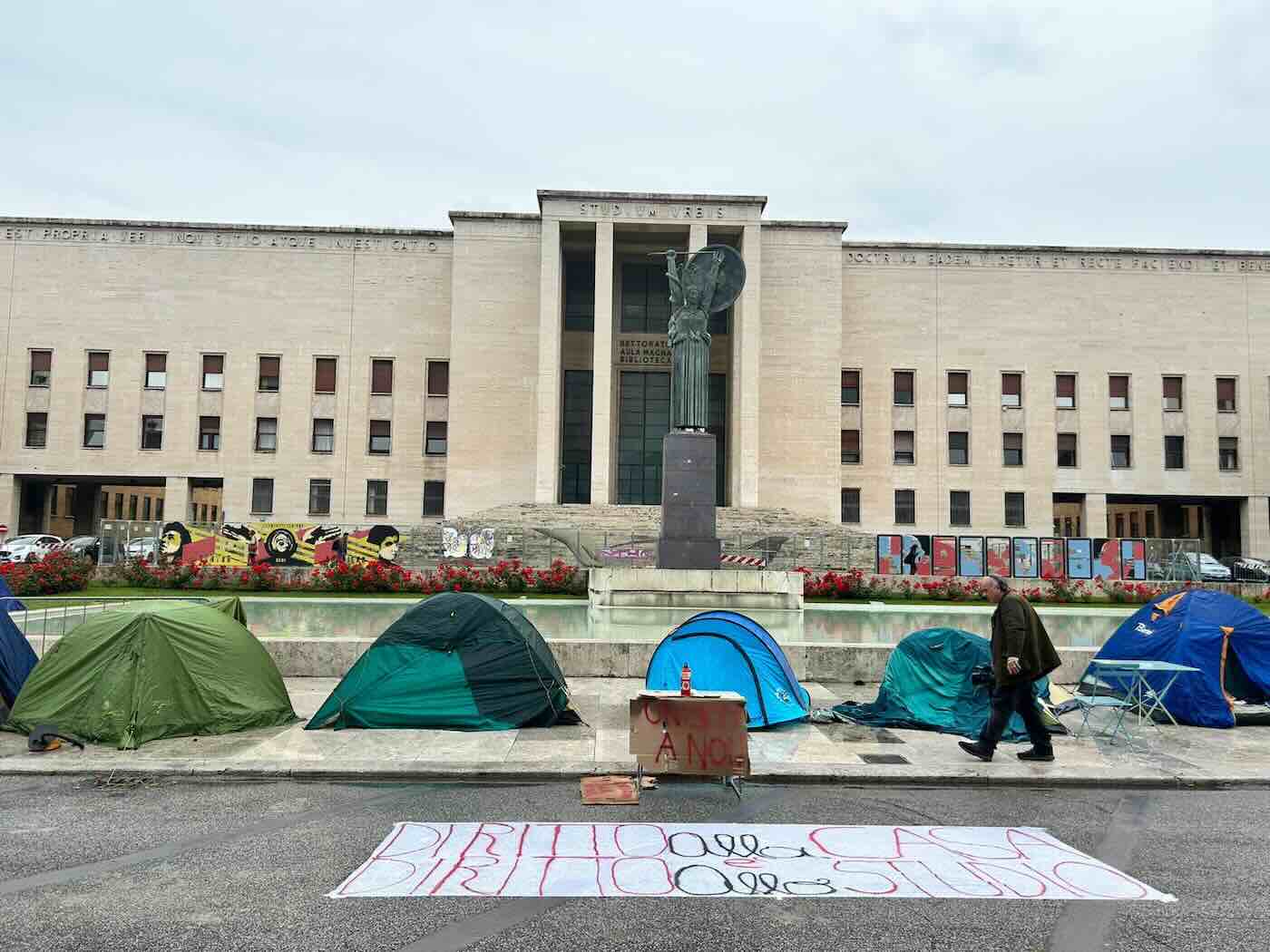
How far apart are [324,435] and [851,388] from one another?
28423 millimetres

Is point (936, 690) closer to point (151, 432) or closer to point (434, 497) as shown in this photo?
point (434, 497)

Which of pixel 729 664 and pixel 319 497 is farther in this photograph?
pixel 319 497

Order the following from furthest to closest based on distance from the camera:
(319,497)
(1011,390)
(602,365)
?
(1011,390) < (319,497) < (602,365)

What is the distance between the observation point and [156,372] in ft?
157

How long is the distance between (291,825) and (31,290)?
51.5 meters

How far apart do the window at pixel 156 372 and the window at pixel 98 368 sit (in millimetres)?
2030

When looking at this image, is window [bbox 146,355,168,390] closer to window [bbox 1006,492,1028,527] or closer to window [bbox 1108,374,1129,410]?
window [bbox 1006,492,1028,527]

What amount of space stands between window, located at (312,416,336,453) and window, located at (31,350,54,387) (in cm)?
1425

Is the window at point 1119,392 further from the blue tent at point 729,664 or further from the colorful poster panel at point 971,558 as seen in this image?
the blue tent at point 729,664

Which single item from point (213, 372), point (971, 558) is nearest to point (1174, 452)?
point (971, 558)

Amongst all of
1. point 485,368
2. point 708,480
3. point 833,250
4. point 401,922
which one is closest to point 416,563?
point 485,368

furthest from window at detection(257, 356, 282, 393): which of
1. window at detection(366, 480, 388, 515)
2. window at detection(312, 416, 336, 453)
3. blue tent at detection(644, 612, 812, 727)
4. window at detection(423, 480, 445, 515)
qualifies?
blue tent at detection(644, 612, 812, 727)

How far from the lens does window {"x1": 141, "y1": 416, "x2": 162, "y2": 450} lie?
157 ft

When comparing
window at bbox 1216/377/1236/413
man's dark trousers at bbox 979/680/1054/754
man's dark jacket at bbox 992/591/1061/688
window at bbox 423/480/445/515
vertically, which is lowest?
man's dark trousers at bbox 979/680/1054/754
